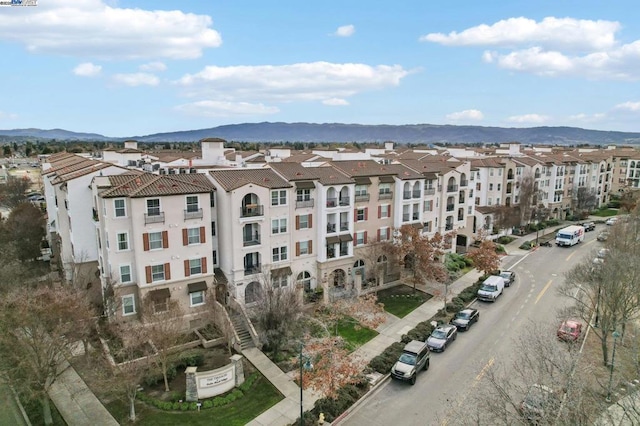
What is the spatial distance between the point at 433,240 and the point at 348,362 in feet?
71.2

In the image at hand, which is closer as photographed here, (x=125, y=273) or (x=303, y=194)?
(x=125, y=273)

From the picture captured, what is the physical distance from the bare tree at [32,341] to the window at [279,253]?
18.7m

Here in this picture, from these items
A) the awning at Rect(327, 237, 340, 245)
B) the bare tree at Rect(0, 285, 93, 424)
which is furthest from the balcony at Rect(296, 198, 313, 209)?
the bare tree at Rect(0, 285, 93, 424)

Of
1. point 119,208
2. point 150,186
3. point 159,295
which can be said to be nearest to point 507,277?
Answer: point 159,295

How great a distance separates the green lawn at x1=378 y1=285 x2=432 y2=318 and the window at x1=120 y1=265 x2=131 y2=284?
75.7ft

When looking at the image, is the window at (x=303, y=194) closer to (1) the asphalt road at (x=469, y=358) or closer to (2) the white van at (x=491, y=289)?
(1) the asphalt road at (x=469, y=358)

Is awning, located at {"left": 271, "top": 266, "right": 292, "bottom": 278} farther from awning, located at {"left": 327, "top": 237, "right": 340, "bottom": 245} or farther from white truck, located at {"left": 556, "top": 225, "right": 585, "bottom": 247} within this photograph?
white truck, located at {"left": 556, "top": 225, "right": 585, "bottom": 247}

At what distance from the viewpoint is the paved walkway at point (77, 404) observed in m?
24.8

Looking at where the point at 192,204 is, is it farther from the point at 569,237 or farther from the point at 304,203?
the point at 569,237

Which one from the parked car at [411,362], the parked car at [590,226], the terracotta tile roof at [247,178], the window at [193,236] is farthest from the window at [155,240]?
the parked car at [590,226]

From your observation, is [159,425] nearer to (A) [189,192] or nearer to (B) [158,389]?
(B) [158,389]

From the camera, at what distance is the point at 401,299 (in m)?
43.7

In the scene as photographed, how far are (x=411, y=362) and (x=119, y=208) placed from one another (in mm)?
24315

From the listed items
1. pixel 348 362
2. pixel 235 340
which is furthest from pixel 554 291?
pixel 235 340
